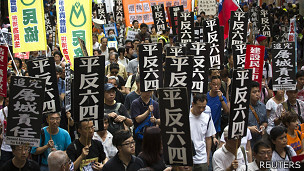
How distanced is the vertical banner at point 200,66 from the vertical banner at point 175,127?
8.24 ft

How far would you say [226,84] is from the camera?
35.2 feet

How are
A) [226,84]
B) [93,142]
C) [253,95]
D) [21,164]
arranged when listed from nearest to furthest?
[21,164]
[93,142]
[253,95]
[226,84]

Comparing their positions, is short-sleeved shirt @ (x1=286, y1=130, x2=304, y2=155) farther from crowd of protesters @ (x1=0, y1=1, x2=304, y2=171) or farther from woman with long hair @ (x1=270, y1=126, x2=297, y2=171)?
woman with long hair @ (x1=270, y1=126, x2=297, y2=171)

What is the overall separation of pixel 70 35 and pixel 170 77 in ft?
12.2

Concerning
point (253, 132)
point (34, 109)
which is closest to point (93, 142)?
point (34, 109)

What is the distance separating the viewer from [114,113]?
8273 mm

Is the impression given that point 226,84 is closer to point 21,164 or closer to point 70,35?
point 70,35

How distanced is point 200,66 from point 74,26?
3346 millimetres

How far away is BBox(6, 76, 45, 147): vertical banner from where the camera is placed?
7.12m

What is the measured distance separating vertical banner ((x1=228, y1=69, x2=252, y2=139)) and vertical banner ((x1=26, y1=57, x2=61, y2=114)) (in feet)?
8.47

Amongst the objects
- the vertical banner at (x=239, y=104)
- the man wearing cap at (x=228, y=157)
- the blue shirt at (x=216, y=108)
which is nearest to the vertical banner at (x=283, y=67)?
the blue shirt at (x=216, y=108)

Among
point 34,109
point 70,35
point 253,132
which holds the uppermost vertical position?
point 70,35

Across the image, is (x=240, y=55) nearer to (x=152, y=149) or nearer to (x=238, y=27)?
(x=238, y=27)

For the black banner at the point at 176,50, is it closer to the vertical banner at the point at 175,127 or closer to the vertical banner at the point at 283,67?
the vertical banner at the point at 283,67
